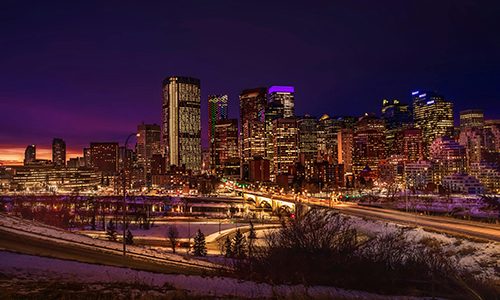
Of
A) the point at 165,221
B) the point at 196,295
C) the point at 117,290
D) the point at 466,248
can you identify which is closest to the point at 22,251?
the point at 117,290

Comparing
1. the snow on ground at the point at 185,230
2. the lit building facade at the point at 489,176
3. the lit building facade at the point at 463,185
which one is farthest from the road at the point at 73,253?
the lit building facade at the point at 489,176

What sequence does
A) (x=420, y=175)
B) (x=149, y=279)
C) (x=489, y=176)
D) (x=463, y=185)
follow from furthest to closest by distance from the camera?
(x=420, y=175), (x=489, y=176), (x=463, y=185), (x=149, y=279)

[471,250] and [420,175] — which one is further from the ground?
[420,175]

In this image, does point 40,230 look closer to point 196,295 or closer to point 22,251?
point 22,251

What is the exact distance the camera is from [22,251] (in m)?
20.3

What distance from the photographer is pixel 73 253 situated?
72.8 ft

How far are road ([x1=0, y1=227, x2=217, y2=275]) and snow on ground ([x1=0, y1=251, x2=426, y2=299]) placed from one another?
2026 mm

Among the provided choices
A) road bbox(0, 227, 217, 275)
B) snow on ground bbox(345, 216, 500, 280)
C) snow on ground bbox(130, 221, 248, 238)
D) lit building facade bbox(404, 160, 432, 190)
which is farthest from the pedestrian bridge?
road bbox(0, 227, 217, 275)

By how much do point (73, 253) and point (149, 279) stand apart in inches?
288

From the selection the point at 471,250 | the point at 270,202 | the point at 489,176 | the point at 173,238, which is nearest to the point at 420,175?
the point at 489,176

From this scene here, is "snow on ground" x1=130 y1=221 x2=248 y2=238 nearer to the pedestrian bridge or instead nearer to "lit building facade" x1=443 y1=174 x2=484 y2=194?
the pedestrian bridge

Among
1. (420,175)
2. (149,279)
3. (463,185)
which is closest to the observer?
(149,279)

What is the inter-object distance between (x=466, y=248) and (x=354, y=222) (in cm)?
2303

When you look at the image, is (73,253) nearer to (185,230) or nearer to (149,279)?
(149,279)
